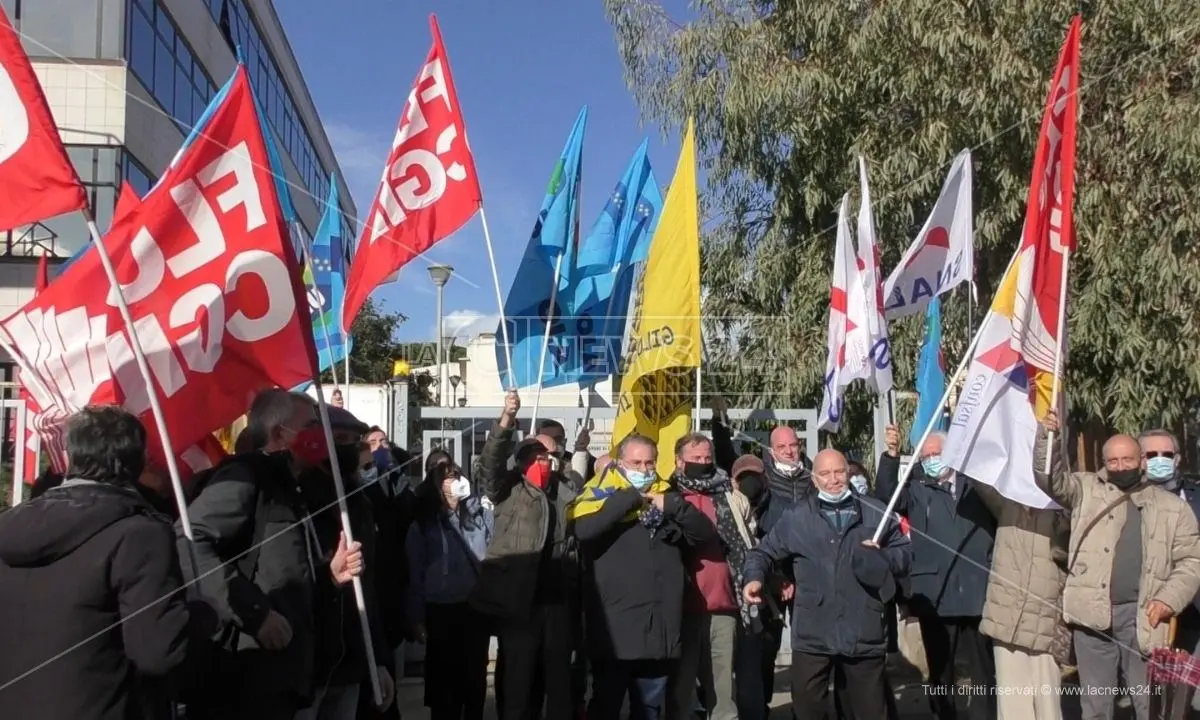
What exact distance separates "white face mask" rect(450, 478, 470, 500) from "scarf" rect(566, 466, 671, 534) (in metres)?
1.23

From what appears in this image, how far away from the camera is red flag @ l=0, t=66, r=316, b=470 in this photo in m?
4.41

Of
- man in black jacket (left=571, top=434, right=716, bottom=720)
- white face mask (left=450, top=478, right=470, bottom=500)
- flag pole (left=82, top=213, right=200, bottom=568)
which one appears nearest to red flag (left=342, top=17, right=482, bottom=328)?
white face mask (left=450, top=478, right=470, bottom=500)

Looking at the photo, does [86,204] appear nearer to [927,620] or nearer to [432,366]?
[927,620]

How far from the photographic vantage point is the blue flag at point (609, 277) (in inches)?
351

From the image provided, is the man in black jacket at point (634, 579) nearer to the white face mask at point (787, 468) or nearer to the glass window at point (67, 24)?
the white face mask at point (787, 468)

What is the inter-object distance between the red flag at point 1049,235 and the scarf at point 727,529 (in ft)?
5.82

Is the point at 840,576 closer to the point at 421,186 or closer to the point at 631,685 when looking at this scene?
the point at 631,685

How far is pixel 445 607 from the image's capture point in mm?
6602

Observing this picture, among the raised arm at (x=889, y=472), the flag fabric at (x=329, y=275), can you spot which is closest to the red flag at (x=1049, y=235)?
the raised arm at (x=889, y=472)

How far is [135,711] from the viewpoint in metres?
3.24

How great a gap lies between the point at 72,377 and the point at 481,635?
2.73 m

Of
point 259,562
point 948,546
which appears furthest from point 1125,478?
point 259,562

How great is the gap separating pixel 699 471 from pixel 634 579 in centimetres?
92

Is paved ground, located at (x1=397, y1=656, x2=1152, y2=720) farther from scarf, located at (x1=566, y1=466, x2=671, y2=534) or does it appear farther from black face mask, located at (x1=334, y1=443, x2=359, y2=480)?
black face mask, located at (x1=334, y1=443, x2=359, y2=480)
